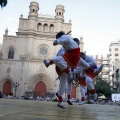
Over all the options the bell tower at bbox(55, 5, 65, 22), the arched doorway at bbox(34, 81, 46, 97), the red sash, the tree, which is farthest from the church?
the tree

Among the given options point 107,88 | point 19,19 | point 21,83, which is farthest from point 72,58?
point 107,88

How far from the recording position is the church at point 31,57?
111 ft

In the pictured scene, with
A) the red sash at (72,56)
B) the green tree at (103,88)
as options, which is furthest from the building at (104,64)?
the red sash at (72,56)

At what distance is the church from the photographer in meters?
33.8

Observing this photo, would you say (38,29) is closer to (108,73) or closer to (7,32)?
(7,32)

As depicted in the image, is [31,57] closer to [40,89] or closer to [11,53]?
[11,53]

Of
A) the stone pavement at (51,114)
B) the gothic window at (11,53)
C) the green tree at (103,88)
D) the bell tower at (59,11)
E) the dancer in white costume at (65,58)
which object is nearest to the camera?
the stone pavement at (51,114)

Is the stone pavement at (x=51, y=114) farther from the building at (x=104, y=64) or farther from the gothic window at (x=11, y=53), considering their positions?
the building at (x=104, y=64)

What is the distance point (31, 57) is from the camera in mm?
35031

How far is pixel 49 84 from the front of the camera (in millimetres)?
34406

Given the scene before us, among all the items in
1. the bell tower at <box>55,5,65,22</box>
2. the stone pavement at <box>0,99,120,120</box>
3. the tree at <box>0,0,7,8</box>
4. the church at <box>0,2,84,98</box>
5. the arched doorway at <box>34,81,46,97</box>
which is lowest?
the stone pavement at <box>0,99,120,120</box>

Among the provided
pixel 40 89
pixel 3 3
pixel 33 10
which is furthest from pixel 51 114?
pixel 33 10

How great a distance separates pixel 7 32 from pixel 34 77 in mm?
10131

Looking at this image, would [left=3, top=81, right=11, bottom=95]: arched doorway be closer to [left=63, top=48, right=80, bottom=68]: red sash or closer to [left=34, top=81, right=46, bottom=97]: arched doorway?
[left=34, top=81, right=46, bottom=97]: arched doorway
